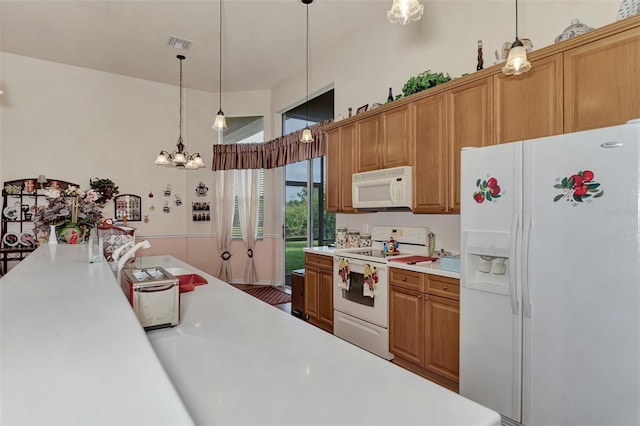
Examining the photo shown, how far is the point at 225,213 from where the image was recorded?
6285mm

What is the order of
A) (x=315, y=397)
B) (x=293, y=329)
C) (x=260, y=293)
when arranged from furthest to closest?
1. (x=260, y=293)
2. (x=293, y=329)
3. (x=315, y=397)

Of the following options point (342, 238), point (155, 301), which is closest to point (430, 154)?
point (342, 238)

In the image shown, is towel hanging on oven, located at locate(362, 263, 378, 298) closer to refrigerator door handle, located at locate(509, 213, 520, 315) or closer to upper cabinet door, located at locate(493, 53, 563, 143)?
refrigerator door handle, located at locate(509, 213, 520, 315)

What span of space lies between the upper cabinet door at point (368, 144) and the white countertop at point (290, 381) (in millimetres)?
2493

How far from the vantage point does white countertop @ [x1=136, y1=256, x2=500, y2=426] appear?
2.50 ft

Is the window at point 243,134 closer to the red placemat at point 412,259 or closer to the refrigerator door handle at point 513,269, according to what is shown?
the red placemat at point 412,259

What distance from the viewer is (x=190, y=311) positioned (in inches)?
61.3

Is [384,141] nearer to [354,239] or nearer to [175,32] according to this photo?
[354,239]

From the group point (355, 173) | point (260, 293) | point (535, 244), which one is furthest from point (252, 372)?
point (260, 293)

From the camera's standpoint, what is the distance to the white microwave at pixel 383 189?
3148mm

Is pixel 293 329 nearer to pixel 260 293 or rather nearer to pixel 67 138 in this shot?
pixel 260 293

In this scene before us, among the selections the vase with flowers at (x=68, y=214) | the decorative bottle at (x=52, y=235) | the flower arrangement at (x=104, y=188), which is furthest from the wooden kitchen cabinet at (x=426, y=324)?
the flower arrangement at (x=104, y=188)

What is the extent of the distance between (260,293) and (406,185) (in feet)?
11.5

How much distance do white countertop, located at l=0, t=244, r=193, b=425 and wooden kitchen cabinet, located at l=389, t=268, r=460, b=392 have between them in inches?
82.8
